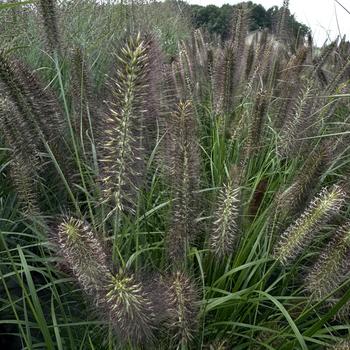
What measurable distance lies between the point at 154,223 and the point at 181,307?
0.69m

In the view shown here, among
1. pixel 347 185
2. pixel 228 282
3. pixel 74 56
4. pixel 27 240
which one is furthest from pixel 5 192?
pixel 347 185

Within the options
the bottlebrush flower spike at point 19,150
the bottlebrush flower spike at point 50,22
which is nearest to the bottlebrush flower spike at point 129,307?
the bottlebrush flower spike at point 19,150

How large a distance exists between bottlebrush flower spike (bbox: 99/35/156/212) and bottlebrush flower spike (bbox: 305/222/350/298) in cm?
49

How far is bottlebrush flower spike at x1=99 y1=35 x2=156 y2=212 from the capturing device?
1181 millimetres

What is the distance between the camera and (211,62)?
2691 mm

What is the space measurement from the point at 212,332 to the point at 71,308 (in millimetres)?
406

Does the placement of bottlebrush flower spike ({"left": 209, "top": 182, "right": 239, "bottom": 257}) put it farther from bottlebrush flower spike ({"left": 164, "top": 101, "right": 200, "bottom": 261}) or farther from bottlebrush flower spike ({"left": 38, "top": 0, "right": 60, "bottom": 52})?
bottlebrush flower spike ({"left": 38, "top": 0, "right": 60, "bottom": 52})

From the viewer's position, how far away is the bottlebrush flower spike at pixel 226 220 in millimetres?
1443

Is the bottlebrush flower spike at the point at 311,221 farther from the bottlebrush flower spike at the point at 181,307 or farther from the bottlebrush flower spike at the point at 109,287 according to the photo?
the bottlebrush flower spike at the point at 109,287

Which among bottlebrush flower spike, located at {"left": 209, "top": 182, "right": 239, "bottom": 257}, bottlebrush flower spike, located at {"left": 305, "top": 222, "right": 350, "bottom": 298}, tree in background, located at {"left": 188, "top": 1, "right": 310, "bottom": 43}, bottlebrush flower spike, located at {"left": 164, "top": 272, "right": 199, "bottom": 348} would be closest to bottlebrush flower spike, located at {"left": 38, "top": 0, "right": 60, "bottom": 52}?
bottlebrush flower spike, located at {"left": 209, "top": 182, "right": 239, "bottom": 257}

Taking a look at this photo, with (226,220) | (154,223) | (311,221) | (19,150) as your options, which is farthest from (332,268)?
(19,150)

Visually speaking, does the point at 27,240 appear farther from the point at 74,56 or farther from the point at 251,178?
the point at 251,178

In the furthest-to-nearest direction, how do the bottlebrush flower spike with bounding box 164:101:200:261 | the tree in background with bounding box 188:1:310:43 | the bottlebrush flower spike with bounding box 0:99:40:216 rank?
the tree in background with bounding box 188:1:310:43
the bottlebrush flower spike with bounding box 0:99:40:216
the bottlebrush flower spike with bounding box 164:101:200:261

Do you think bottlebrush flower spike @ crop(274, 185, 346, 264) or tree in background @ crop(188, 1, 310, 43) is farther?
tree in background @ crop(188, 1, 310, 43)
